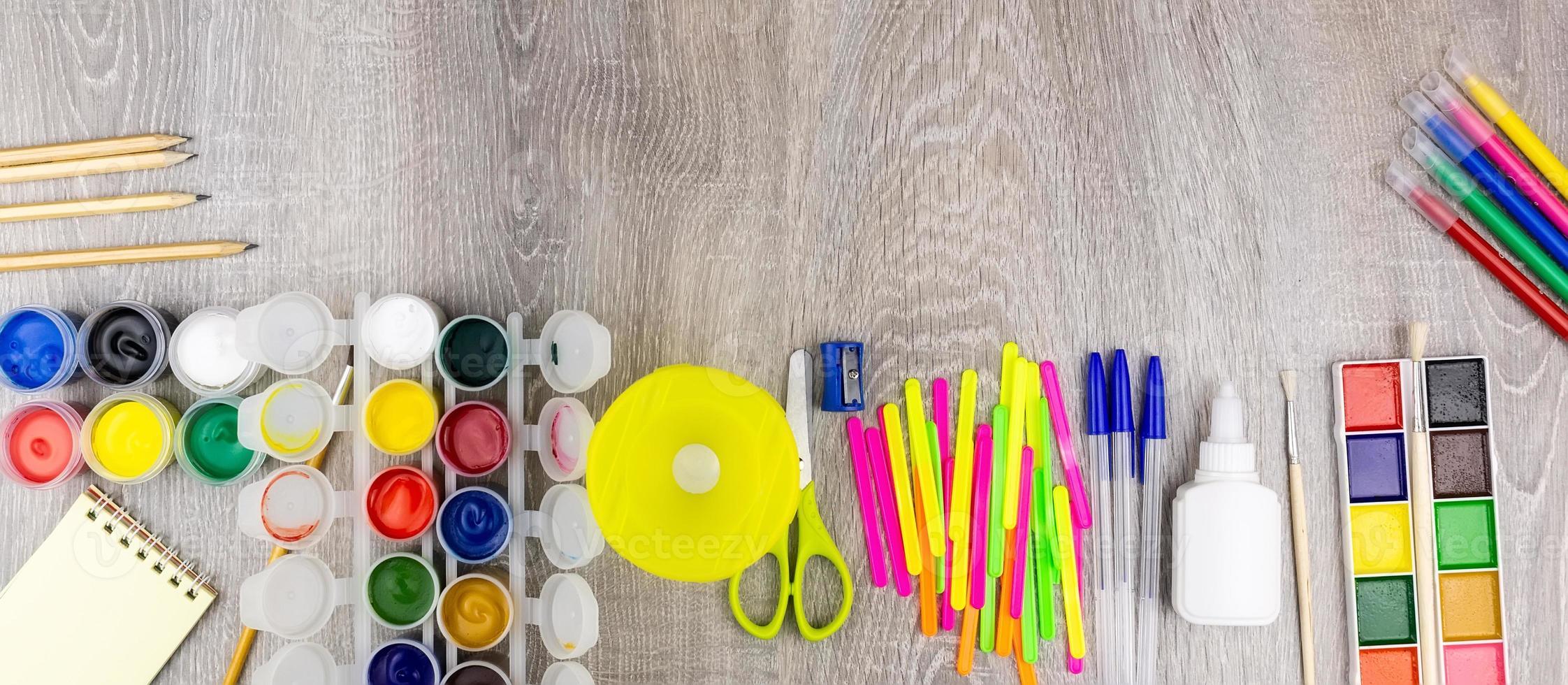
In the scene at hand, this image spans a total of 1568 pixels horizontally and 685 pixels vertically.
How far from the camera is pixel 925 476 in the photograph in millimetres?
757

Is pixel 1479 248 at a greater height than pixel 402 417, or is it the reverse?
pixel 1479 248

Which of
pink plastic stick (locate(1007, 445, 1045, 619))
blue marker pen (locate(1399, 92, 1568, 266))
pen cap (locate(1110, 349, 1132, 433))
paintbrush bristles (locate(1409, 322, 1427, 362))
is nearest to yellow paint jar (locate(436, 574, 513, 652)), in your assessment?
pink plastic stick (locate(1007, 445, 1045, 619))

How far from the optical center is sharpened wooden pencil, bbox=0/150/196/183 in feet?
2.63

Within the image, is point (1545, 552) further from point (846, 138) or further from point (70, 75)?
point (70, 75)

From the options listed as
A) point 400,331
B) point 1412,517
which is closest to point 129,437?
point 400,331

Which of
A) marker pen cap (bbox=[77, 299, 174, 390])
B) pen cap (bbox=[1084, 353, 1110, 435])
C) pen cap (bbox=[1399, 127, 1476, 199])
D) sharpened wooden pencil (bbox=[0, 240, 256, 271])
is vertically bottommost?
pen cap (bbox=[1084, 353, 1110, 435])

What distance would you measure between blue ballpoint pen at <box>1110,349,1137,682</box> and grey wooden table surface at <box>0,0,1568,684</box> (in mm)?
38

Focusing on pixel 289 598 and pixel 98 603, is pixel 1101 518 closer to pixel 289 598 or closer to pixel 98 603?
pixel 289 598

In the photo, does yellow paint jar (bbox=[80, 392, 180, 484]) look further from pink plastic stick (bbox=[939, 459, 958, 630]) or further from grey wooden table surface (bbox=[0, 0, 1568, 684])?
pink plastic stick (bbox=[939, 459, 958, 630])

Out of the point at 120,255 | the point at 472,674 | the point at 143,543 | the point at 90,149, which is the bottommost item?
the point at 472,674

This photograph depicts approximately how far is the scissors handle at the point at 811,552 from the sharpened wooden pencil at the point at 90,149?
68cm

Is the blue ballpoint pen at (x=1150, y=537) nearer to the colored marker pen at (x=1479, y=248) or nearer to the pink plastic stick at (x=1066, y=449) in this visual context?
the pink plastic stick at (x=1066, y=449)

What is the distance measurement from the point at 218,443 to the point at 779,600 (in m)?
0.54

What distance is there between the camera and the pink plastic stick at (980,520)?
2.47 ft
